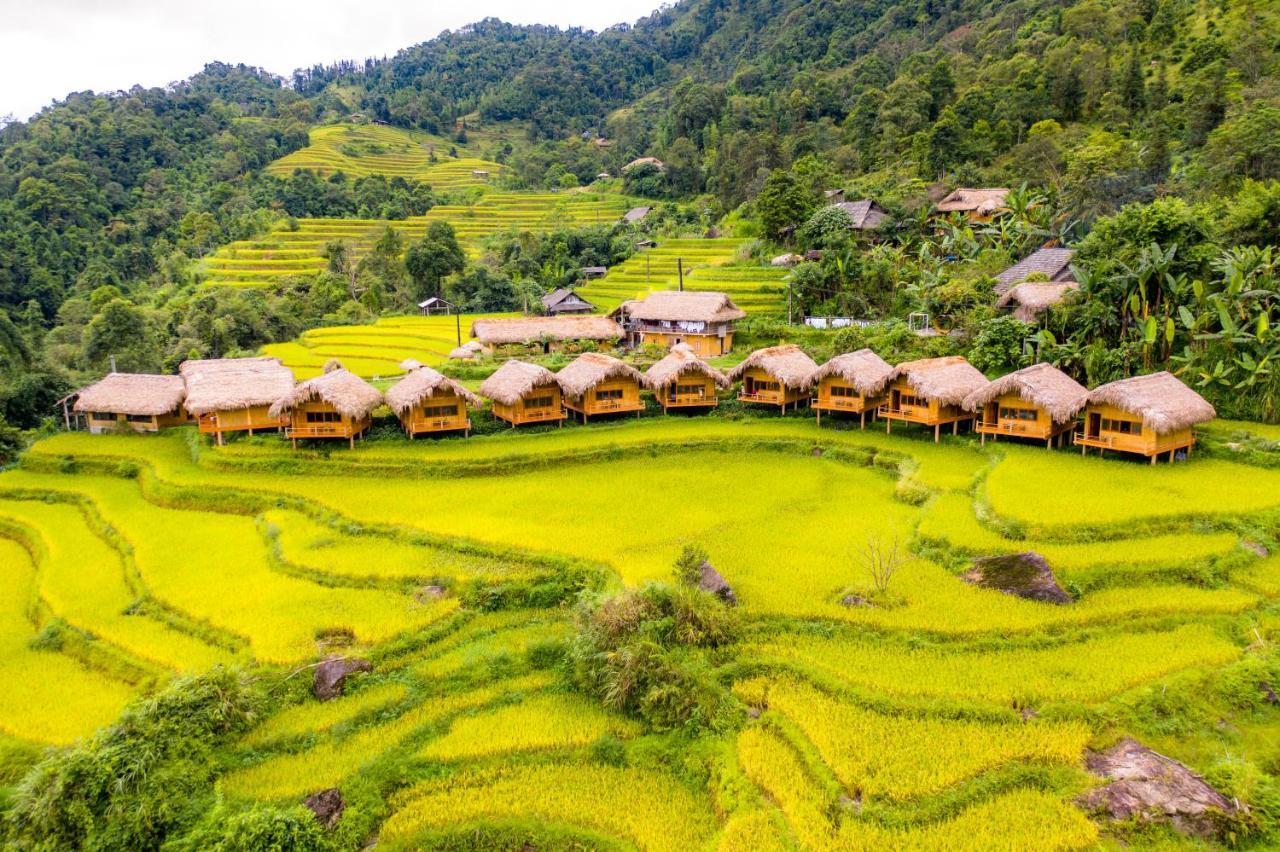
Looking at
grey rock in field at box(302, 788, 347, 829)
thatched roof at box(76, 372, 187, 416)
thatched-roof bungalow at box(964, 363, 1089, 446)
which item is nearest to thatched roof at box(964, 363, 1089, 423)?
thatched-roof bungalow at box(964, 363, 1089, 446)

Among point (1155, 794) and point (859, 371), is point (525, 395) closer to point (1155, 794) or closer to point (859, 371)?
point (859, 371)

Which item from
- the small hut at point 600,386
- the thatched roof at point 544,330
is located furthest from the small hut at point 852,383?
the thatched roof at point 544,330

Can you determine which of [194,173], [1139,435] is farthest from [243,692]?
[194,173]

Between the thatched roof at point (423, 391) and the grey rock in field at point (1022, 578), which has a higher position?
the thatched roof at point (423, 391)

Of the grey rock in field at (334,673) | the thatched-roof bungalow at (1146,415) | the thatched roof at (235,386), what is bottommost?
the grey rock in field at (334,673)

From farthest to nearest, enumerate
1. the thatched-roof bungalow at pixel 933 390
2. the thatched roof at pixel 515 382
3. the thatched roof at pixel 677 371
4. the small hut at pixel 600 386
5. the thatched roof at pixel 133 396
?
the thatched roof at pixel 133 396 < the thatched roof at pixel 677 371 < the small hut at pixel 600 386 < the thatched roof at pixel 515 382 < the thatched-roof bungalow at pixel 933 390

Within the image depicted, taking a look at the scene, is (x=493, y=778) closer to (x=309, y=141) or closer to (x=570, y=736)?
(x=570, y=736)

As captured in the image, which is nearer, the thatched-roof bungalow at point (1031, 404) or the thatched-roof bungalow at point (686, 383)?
the thatched-roof bungalow at point (1031, 404)

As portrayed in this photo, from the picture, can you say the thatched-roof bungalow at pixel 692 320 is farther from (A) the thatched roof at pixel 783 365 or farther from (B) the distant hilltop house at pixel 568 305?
(A) the thatched roof at pixel 783 365

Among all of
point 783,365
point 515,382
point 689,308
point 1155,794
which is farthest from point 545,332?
point 1155,794
